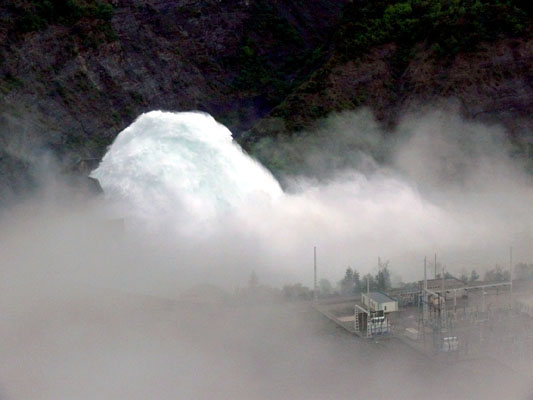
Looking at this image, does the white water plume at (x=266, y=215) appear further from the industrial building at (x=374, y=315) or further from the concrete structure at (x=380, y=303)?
the industrial building at (x=374, y=315)

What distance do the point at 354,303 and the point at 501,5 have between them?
23.3 meters

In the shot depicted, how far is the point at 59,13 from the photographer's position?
53562 millimetres

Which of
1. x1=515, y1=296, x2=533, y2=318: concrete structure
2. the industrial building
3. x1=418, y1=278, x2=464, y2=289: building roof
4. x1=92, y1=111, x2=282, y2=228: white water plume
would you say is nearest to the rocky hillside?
x1=92, y1=111, x2=282, y2=228: white water plume

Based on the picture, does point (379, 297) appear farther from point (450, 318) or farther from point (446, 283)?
point (446, 283)

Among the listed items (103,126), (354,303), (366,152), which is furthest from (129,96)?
(354,303)

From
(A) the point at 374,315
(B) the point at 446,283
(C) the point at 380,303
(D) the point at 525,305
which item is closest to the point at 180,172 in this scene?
(C) the point at 380,303

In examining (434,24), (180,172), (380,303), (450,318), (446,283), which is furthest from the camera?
(434,24)

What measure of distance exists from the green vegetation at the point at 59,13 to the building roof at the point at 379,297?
90.5 feet

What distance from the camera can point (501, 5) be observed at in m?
49.9

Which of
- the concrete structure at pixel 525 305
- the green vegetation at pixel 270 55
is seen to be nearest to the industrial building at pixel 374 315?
the concrete structure at pixel 525 305

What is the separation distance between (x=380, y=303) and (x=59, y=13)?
99.2 ft

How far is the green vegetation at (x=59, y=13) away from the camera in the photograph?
51.6 meters

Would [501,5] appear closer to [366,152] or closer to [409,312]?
[366,152]

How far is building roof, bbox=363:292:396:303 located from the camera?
103 feet
